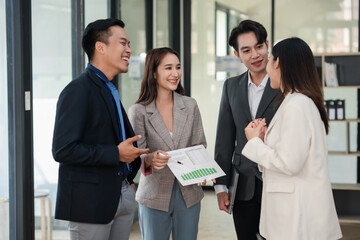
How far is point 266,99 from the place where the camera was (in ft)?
8.12

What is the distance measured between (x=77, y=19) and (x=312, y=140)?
2.28m

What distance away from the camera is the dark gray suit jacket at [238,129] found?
2461mm

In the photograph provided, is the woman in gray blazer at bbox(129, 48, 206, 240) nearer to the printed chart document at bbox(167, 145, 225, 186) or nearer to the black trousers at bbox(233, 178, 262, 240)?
the printed chart document at bbox(167, 145, 225, 186)

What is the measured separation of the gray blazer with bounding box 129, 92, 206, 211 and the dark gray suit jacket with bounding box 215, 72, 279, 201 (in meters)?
0.18

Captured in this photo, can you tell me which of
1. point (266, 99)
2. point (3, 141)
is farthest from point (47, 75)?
point (266, 99)

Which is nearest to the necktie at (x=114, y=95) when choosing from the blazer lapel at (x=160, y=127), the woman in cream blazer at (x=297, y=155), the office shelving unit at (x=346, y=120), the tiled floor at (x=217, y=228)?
the blazer lapel at (x=160, y=127)

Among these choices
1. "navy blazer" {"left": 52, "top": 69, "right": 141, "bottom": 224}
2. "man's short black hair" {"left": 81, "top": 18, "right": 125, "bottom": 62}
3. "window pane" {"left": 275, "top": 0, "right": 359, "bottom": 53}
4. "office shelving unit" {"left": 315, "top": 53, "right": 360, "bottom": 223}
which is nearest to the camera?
"navy blazer" {"left": 52, "top": 69, "right": 141, "bottom": 224}

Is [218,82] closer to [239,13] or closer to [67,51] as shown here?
[239,13]

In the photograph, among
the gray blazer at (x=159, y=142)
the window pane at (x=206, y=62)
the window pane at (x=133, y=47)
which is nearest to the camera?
the gray blazer at (x=159, y=142)

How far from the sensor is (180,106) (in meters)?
2.58

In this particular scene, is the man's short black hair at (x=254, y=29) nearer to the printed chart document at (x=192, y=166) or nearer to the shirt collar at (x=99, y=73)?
the printed chart document at (x=192, y=166)

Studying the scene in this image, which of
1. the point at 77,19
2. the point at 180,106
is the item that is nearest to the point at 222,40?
the point at 77,19

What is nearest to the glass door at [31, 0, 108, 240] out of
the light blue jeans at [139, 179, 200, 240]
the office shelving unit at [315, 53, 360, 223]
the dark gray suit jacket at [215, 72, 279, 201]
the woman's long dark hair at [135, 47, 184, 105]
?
the woman's long dark hair at [135, 47, 184, 105]

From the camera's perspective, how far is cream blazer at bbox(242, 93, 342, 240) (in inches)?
73.7
